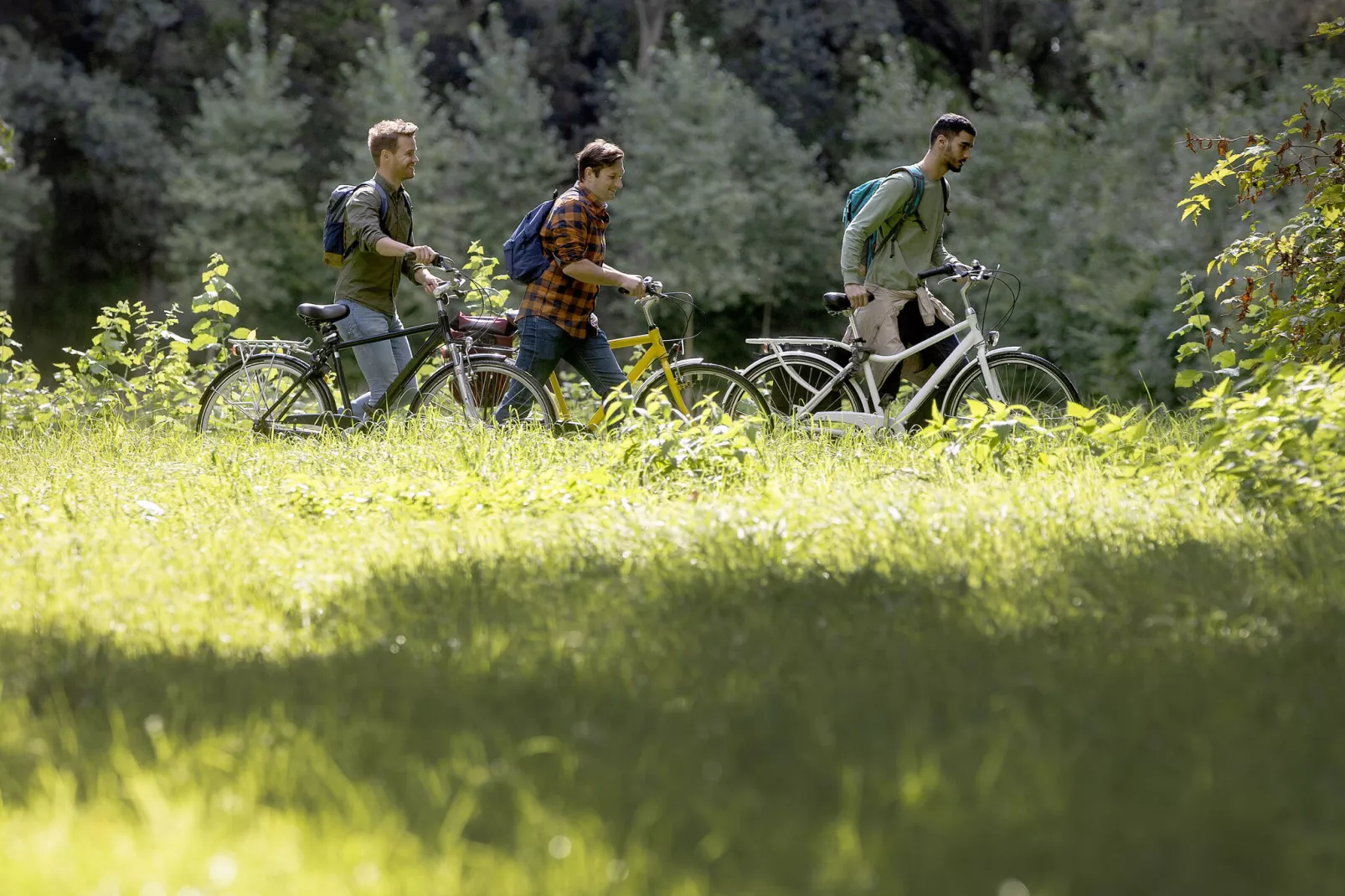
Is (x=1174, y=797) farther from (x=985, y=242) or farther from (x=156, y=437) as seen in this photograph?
(x=985, y=242)

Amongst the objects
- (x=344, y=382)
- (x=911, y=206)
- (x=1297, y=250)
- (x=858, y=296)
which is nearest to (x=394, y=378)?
(x=344, y=382)

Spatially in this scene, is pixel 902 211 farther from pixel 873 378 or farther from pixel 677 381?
pixel 677 381

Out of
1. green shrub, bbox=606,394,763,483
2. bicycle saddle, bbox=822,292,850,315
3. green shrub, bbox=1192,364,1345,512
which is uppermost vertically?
bicycle saddle, bbox=822,292,850,315

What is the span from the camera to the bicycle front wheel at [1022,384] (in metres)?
8.55

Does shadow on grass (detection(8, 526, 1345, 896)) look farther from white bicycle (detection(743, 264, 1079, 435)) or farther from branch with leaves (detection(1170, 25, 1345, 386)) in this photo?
white bicycle (detection(743, 264, 1079, 435))

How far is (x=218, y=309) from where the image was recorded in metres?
10.8

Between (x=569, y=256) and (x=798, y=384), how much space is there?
1.55 meters

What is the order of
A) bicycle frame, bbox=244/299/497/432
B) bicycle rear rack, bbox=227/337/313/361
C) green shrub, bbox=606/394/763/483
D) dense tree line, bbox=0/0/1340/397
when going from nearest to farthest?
1. green shrub, bbox=606/394/763/483
2. bicycle frame, bbox=244/299/497/432
3. bicycle rear rack, bbox=227/337/313/361
4. dense tree line, bbox=0/0/1340/397

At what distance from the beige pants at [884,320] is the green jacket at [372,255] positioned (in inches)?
101

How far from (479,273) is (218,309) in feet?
6.20

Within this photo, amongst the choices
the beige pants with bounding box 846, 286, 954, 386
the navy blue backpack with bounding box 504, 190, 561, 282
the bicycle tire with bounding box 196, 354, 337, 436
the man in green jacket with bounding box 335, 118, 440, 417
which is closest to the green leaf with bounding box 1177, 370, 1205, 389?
the beige pants with bounding box 846, 286, 954, 386

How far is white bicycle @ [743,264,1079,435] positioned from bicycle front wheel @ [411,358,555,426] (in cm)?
127

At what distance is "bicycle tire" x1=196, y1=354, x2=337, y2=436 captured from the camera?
363 inches

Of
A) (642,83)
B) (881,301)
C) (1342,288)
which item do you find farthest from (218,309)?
(642,83)
